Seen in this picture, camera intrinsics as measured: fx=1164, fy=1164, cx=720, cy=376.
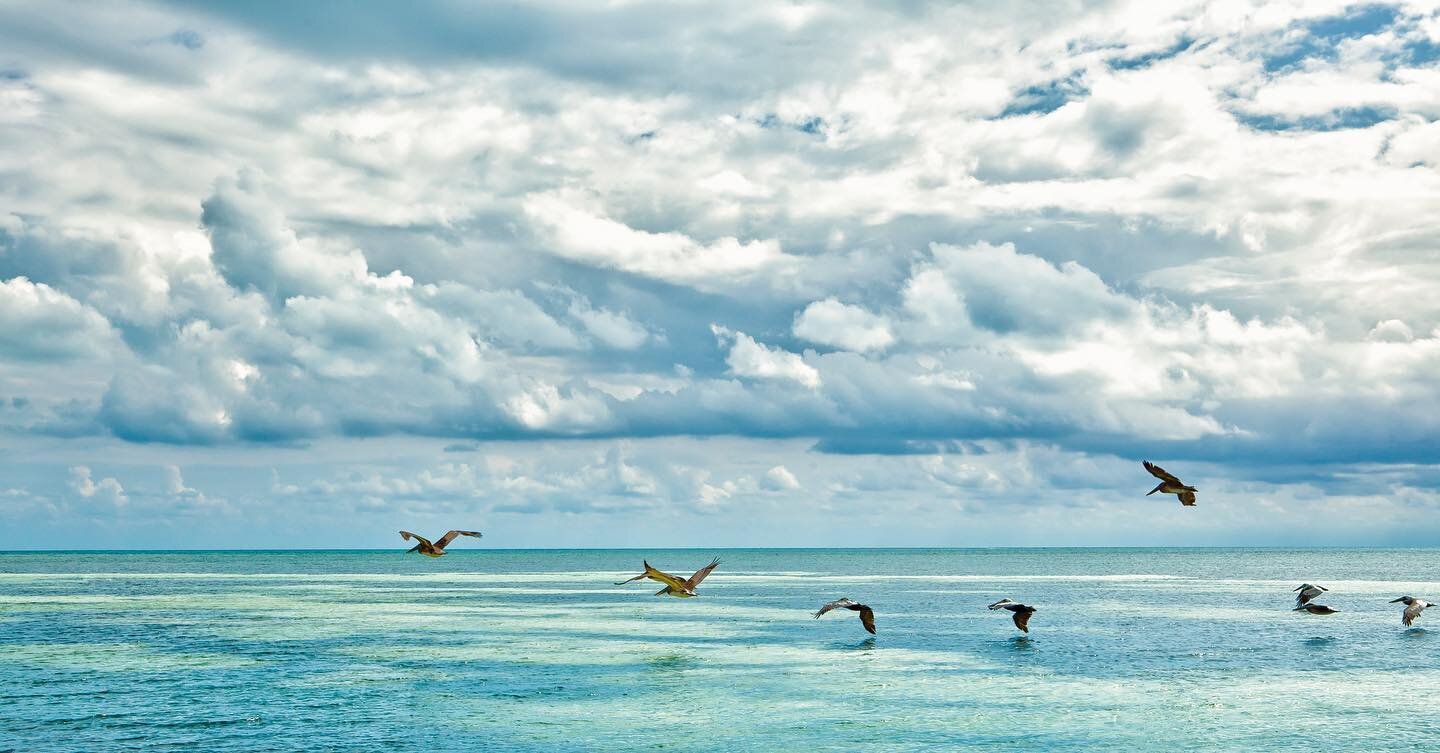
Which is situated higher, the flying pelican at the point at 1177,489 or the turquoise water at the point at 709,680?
the flying pelican at the point at 1177,489

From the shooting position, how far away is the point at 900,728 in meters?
33.4

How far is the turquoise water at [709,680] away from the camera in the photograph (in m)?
32.6

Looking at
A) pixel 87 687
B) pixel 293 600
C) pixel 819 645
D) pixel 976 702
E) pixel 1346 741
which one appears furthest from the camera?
pixel 293 600

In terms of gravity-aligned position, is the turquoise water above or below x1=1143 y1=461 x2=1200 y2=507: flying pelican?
below

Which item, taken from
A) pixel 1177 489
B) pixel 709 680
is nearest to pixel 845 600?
pixel 709 680

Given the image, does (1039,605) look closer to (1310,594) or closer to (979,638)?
(1310,594)

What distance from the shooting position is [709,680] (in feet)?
142

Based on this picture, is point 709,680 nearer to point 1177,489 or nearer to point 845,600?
point 845,600

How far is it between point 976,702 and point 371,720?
19.1 meters

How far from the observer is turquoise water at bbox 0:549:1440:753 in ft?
107

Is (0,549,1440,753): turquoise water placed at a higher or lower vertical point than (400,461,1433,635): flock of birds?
lower

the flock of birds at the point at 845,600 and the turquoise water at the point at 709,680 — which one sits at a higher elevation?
the flock of birds at the point at 845,600

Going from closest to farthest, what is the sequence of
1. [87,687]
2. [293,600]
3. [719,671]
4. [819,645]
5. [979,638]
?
[87,687] → [719,671] → [819,645] → [979,638] → [293,600]

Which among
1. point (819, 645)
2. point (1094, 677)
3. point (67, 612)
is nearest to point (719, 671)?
point (819, 645)
